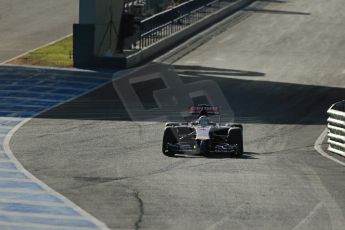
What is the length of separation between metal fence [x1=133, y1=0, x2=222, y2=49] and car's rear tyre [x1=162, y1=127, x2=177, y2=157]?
24337 mm

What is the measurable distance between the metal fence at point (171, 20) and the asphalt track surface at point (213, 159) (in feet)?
9.98

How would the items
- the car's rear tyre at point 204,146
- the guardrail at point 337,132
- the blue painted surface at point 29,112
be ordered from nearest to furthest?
1. the blue painted surface at point 29,112
2. the car's rear tyre at point 204,146
3. the guardrail at point 337,132

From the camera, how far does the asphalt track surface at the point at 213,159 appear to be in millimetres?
19188

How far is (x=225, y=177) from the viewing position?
2295 centimetres

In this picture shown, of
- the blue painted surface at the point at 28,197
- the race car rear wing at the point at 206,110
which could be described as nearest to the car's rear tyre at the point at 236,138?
the race car rear wing at the point at 206,110

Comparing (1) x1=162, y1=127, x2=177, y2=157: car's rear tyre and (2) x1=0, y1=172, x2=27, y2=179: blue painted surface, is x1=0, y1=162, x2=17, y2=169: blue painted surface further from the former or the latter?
(1) x1=162, y1=127, x2=177, y2=157: car's rear tyre

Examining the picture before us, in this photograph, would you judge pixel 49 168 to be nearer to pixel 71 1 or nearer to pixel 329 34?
pixel 329 34

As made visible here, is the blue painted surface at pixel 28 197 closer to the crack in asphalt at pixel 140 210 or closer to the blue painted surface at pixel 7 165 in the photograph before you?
the crack in asphalt at pixel 140 210

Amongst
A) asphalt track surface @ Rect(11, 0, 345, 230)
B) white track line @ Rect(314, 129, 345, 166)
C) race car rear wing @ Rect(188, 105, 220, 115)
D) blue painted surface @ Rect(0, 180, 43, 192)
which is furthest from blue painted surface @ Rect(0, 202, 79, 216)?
white track line @ Rect(314, 129, 345, 166)

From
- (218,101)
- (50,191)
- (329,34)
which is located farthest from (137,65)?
(50,191)

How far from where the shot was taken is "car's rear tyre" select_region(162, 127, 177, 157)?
25.9m

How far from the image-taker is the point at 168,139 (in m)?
26.0

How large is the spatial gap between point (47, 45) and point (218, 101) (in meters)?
16.1

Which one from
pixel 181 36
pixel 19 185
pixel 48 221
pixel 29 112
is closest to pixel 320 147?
pixel 19 185
